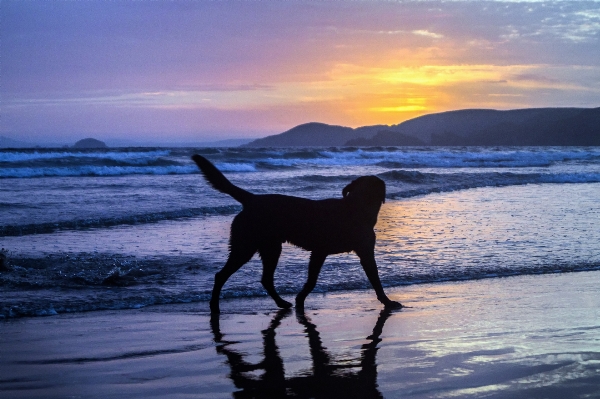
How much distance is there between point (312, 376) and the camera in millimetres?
4035

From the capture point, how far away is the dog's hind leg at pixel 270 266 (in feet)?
21.2

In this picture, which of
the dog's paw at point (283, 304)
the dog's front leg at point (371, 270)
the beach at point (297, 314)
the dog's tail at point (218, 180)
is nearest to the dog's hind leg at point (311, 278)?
the dog's paw at point (283, 304)

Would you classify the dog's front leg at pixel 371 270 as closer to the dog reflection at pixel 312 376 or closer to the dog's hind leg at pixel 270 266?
the dog's hind leg at pixel 270 266

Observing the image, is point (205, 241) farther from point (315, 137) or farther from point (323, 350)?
point (315, 137)

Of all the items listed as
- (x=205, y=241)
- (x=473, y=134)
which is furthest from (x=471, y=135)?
(x=205, y=241)

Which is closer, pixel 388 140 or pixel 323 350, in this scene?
pixel 323 350

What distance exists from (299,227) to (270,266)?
54 centimetres

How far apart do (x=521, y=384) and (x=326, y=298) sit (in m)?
3.34

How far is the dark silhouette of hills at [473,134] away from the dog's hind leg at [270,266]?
234 ft

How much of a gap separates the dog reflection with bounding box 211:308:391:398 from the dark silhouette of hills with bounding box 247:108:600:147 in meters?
73.2

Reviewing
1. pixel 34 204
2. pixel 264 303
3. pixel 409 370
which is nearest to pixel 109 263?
pixel 264 303

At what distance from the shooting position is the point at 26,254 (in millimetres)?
9000

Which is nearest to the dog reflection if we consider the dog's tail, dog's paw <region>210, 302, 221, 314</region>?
dog's paw <region>210, 302, 221, 314</region>

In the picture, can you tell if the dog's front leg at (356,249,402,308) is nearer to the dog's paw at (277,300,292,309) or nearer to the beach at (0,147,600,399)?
the beach at (0,147,600,399)
